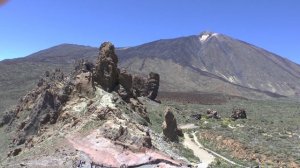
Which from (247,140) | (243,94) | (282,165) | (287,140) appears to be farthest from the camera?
(243,94)

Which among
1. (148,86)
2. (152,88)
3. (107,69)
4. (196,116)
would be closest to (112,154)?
(107,69)

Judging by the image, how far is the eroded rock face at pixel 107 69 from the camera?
41.3 meters

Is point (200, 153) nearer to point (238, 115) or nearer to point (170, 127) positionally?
point (170, 127)

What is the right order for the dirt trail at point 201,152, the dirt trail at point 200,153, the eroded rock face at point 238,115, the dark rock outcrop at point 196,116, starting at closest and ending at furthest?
the dirt trail at point 200,153 → the dirt trail at point 201,152 → the dark rock outcrop at point 196,116 → the eroded rock face at point 238,115

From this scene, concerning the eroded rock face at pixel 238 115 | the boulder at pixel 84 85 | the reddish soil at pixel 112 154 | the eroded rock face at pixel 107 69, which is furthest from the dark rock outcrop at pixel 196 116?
the reddish soil at pixel 112 154

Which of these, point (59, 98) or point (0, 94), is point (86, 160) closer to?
point (59, 98)

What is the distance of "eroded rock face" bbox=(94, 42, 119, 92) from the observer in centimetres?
4134

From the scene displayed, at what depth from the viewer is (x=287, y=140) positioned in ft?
183

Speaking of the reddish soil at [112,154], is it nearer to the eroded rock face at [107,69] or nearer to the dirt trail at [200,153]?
the dirt trail at [200,153]

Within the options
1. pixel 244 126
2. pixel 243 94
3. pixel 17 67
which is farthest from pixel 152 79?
pixel 243 94

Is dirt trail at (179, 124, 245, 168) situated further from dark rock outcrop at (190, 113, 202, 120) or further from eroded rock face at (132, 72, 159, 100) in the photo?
eroded rock face at (132, 72, 159, 100)

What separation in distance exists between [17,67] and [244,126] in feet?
319

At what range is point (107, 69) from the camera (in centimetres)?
4300

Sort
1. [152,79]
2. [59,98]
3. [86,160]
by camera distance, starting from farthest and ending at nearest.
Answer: [152,79]
[59,98]
[86,160]
